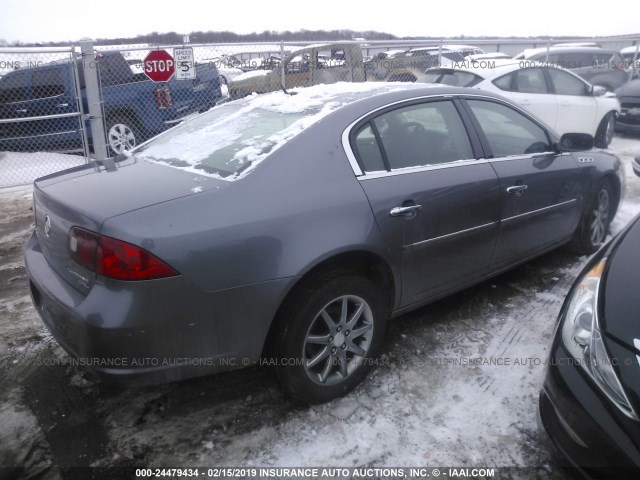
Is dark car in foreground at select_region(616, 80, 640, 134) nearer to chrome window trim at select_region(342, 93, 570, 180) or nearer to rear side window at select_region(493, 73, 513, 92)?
rear side window at select_region(493, 73, 513, 92)

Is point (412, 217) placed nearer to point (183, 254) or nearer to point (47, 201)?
point (183, 254)

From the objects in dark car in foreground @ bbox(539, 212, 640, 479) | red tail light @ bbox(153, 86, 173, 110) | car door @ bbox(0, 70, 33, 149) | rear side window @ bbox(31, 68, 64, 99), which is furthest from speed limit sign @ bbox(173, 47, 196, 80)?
dark car in foreground @ bbox(539, 212, 640, 479)

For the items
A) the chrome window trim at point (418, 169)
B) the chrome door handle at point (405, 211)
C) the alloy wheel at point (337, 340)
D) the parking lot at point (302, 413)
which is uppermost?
the chrome window trim at point (418, 169)

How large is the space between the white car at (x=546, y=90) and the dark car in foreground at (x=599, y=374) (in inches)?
251

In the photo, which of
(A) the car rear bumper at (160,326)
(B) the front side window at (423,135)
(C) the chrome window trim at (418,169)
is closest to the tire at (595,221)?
(C) the chrome window trim at (418,169)

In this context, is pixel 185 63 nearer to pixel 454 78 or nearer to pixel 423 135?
pixel 454 78

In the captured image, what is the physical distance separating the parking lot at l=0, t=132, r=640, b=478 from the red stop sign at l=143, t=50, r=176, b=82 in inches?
218

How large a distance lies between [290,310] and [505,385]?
1335 mm

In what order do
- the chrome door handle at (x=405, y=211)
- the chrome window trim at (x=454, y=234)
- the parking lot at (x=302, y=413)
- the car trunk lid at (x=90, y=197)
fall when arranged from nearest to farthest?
1. the car trunk lid at (x=90, y=197)
2. the parking lot at (x=302, y=413)
3. the chrome door handle at (x=405, y=211)
4. the chrome window trim at (x=454, y=234)

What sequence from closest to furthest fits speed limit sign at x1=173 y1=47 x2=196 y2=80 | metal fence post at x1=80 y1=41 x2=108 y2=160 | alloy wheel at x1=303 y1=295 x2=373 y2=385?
alloy wheel at x1=303 y1=295 x2=373 y2=385 → metal fence post at x1=80 y1=41 x2=108 y2=160 → speed limit sign at x1=173 y1=47 x2=196 y2=80

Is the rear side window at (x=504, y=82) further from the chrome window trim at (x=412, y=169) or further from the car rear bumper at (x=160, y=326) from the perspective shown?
the car rear bumper at (x=160, y=326)

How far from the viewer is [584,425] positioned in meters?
1.83

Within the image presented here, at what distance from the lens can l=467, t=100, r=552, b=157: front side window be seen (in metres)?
3.54

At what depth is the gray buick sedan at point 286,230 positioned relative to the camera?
2.14 metres
